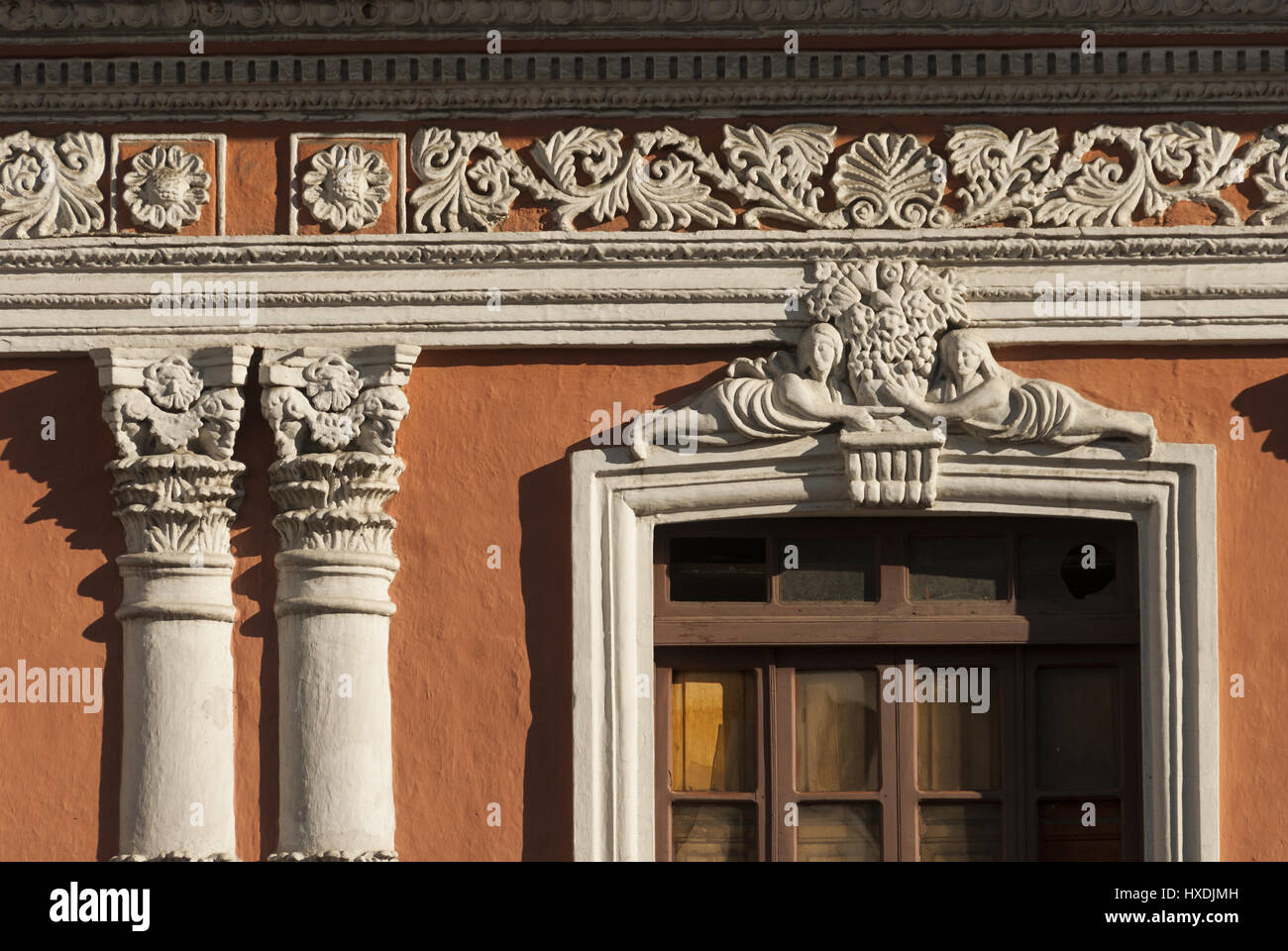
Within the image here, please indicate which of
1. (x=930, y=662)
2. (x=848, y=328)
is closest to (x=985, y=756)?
(x=930, y=662)

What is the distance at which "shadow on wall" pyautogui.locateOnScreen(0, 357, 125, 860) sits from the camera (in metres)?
7.68

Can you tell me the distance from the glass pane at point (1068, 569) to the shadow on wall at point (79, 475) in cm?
301

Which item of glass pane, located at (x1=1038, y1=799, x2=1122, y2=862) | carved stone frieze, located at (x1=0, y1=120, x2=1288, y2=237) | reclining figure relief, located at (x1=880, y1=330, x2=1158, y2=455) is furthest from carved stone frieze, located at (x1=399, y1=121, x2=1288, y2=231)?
glass pane, located at (x1=1038, y1=799, x2=1122, y2=862)

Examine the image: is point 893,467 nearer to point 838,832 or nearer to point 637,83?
point 838,832

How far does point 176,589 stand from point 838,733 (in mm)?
2229

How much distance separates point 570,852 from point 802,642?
103cm

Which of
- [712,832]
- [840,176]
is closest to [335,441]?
[712,832]

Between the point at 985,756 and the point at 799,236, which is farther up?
the point at 799,236

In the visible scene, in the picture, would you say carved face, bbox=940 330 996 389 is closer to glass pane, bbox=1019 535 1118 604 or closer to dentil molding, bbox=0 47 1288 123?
glass pane, bbox=1019 535 1118 604

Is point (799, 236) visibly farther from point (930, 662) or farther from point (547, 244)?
point (930, 662)

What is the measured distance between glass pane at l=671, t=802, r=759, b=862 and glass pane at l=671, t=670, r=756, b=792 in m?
0.07

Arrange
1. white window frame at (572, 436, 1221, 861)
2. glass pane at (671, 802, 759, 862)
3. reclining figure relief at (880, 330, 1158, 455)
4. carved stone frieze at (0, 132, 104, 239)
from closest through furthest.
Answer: white window frame at (572, 436, 1221, 861) < reclining figure relief at (880, 330, 1158, 455) < glass pane at (671, 802, 759, 862) < carved stone frieze at (0, 132, 104, 239)

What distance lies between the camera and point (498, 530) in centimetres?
771

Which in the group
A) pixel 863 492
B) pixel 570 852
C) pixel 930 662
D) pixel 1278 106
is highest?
pixel 1278 106
